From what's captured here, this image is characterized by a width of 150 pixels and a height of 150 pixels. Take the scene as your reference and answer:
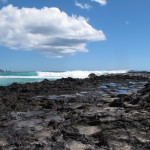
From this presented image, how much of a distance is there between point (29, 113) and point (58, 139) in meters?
3.07

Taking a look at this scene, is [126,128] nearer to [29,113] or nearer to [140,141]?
[140,141]

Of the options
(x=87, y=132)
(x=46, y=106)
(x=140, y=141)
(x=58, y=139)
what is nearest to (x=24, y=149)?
(x=58, y=139)

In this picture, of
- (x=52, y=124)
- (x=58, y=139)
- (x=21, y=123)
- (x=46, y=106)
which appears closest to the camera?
(x=58, y=139)

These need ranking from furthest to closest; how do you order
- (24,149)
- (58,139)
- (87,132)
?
(87,132), (58,139), (24,149)

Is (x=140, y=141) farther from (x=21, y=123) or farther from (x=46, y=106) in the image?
(x=46, y=106)

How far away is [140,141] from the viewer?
4086 mm

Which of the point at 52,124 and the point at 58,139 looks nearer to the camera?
the point at 58,139

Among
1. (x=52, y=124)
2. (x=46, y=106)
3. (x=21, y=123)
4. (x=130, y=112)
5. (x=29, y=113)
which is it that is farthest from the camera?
(x=46, y=106)

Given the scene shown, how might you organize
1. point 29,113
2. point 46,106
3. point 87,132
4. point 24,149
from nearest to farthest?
point 24,149
point 87,132
point 29,113
point 46,106

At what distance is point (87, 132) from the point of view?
188 inches

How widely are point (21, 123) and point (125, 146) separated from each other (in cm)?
305

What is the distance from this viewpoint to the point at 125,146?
12.9ft

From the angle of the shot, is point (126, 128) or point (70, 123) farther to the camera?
point (70, 123)

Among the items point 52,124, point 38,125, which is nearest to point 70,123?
point 52,124
